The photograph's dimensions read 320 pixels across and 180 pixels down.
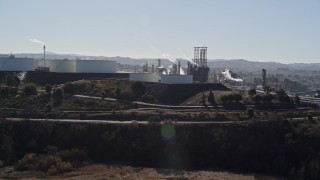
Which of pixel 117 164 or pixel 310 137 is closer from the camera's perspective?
pixel 117 164

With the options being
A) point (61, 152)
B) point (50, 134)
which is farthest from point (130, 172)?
point (50, 134)

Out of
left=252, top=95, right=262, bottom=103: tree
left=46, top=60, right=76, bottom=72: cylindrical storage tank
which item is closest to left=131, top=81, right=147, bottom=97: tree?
left=252, top=95, right=262, bottom=103: tree

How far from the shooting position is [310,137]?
36781mm

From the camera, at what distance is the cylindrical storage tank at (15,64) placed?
64000 millimetres

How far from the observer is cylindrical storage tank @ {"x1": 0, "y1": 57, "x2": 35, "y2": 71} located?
6400 centimetres

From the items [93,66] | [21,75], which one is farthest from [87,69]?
[21,75]

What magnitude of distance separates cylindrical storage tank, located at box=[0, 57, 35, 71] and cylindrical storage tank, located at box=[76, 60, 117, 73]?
7060mm

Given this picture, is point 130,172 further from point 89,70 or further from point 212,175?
point 89,70

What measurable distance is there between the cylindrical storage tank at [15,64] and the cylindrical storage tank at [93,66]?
7060 mm

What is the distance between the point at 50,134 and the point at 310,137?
19829mm

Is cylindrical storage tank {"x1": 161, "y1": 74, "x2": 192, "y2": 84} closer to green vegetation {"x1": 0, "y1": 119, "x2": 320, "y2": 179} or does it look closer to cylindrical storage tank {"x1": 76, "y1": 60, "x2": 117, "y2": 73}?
cylindrical storage tank {"x1": 76, "y1": 60, "x2": 117, "y2": 73}

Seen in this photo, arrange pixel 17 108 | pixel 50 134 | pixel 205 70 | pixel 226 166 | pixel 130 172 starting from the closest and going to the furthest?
pixel 130 172
pixel 226 166
pixel 50 134
pixel 17 108
pixel 205 70

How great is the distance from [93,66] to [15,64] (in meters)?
10.5

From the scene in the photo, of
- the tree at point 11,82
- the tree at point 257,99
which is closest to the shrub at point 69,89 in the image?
the tree at point 11,82
